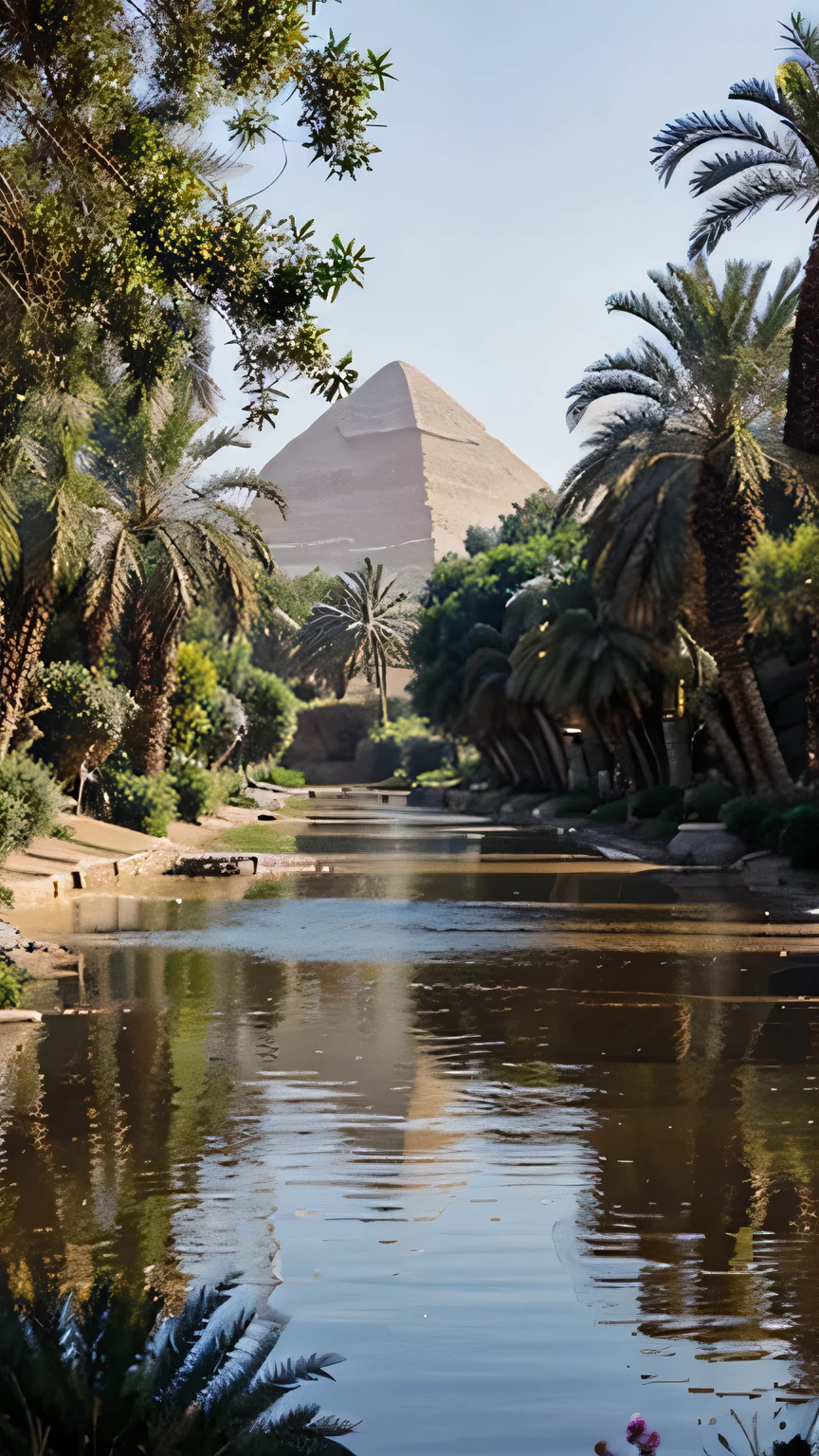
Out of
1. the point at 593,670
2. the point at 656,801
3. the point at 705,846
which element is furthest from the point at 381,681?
the point at 705,846

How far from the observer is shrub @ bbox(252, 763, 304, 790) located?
6825 centimetres

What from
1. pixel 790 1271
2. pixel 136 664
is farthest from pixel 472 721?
pixel 790 1271

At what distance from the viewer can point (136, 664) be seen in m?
34.2

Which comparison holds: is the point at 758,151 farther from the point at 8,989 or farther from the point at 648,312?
the point at 8,989

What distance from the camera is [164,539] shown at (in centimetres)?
3269

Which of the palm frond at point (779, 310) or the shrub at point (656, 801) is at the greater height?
A: the palm frond at point (779, 310)

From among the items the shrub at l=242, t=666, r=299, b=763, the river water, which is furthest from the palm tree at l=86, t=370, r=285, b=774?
the shrub at l=242, t=666, r=299, b=763

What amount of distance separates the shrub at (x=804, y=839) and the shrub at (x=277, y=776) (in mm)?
43641

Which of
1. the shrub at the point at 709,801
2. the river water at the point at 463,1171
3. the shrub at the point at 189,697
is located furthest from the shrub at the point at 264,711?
the river water at the point at 463,1171

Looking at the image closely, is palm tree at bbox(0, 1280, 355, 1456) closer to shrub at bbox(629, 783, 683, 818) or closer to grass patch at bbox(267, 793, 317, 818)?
shrub at bbox(629, 783, 683, 818)

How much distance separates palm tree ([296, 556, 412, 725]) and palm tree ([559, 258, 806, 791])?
76.9m

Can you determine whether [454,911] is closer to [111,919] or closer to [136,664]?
[111,919]

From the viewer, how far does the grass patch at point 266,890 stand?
862 inches

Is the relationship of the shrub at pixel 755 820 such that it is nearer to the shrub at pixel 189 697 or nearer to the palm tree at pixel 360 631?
the shrub at pixel 189 697
